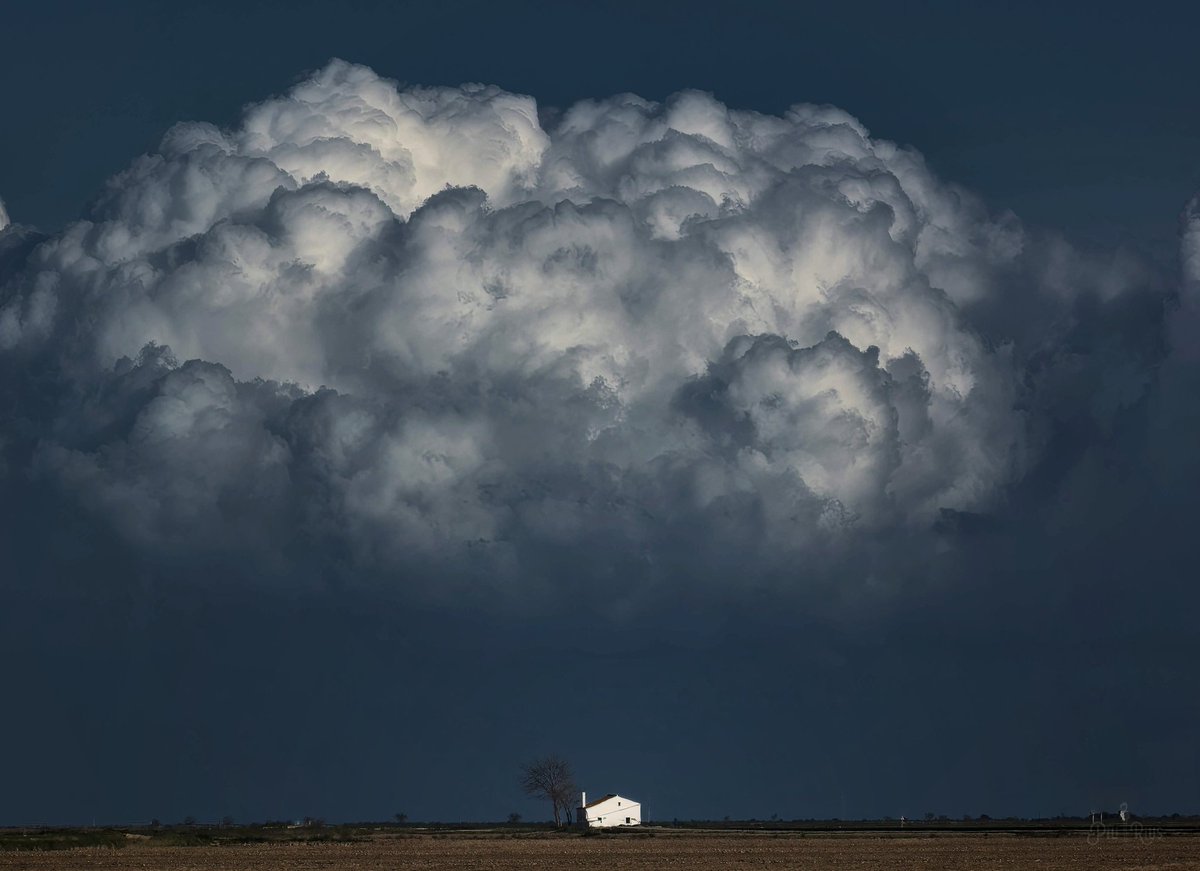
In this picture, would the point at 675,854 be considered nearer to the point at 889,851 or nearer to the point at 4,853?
the point at 889,851

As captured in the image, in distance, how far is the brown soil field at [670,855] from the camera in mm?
97812

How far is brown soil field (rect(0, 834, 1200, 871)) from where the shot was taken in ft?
321

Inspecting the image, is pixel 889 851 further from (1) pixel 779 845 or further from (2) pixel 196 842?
(2) pixel 196 842

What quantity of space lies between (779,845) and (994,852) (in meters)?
23.8

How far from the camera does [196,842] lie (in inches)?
5605

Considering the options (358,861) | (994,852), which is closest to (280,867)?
(358,861)

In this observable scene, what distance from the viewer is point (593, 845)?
448 feet

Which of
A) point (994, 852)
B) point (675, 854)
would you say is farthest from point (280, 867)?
point (994, 852)

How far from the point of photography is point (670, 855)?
369 ft

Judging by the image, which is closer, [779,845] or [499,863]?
[499,863]

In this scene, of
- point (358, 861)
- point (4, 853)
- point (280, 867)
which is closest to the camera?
point (280, 867)

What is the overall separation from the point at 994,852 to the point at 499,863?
98.3ft

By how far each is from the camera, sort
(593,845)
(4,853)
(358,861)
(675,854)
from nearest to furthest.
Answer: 1. (358,861)
2. (675,854)
3. (4,853)
4. (593,845)

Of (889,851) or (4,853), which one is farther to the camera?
(4,853)
